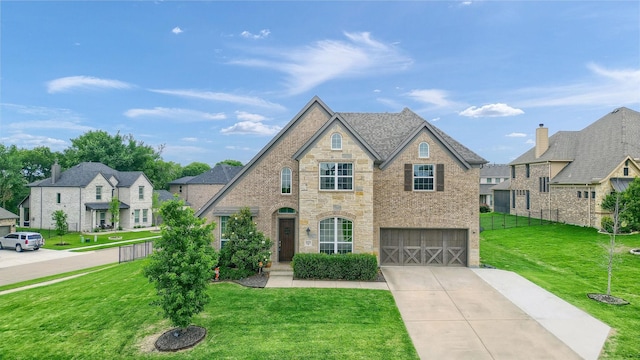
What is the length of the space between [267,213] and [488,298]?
443 inches

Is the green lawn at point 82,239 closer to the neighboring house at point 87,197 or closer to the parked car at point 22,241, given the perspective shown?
the parked car at point 22,241

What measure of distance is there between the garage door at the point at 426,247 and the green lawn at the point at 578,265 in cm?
261

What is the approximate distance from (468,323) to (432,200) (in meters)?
7.80

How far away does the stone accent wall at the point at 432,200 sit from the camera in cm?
1756

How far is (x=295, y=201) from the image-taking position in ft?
58.1

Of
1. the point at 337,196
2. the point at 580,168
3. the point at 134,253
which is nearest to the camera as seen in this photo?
Result: the point at 337,196

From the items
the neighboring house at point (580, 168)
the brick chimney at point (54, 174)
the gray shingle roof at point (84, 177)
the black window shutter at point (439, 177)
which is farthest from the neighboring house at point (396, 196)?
the brick chimney at point (54, 174)

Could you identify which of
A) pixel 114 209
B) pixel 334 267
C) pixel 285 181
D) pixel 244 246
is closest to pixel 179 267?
pixel 244 246

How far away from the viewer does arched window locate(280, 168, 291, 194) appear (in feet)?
58.4

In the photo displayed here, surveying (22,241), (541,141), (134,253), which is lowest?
(134,253)

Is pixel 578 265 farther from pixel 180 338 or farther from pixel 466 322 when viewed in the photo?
pixel 180 338

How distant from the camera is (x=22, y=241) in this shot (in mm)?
26969

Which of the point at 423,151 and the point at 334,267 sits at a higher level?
the point at 423,151

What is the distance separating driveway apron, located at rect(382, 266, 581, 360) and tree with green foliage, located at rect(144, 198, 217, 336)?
6.89 meters
